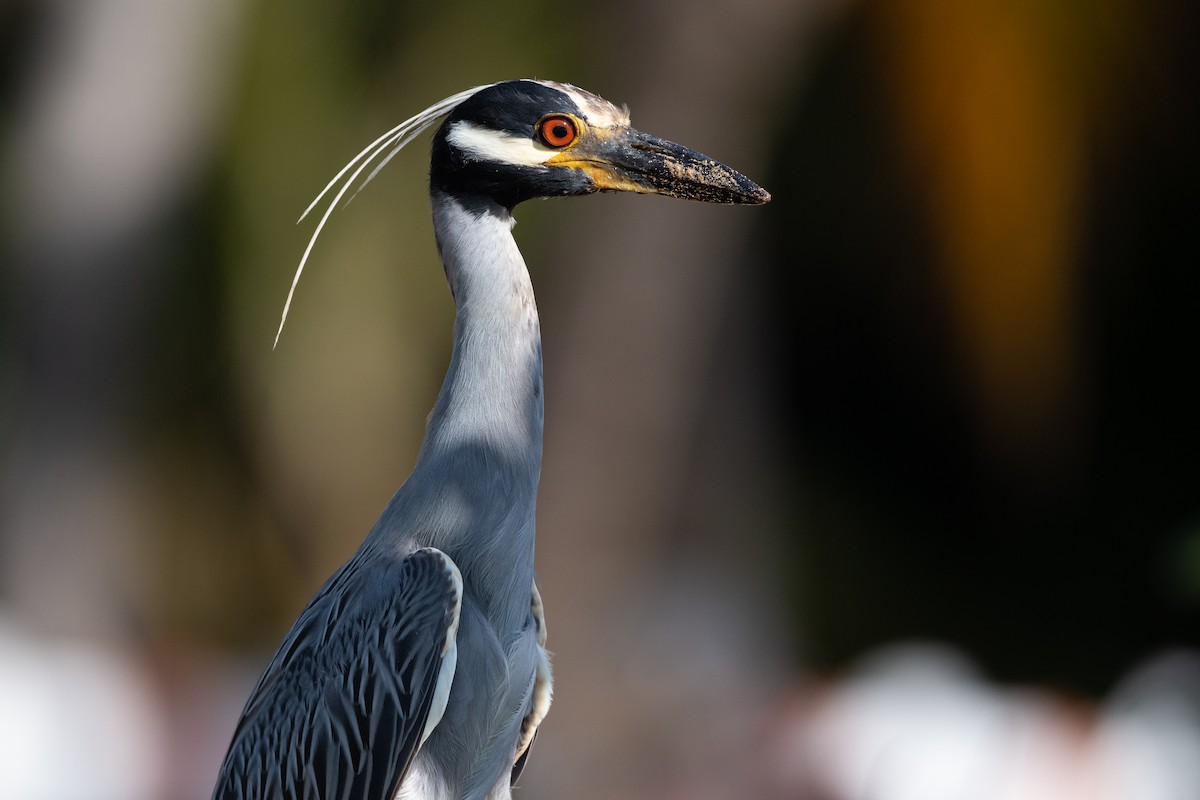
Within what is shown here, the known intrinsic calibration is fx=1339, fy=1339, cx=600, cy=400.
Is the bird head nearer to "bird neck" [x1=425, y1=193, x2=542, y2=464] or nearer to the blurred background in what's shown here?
"bird neck" [x1=425, y1=193, x2=542, y2=464]

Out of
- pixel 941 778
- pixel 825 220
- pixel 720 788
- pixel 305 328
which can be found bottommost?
pixel 720 788

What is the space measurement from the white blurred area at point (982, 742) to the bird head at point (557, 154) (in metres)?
3.93

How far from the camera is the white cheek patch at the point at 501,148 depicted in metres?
2.80

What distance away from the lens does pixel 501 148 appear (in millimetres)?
2805

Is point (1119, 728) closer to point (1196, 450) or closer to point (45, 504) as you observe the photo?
point (1196, 450)

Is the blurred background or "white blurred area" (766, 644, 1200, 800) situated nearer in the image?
"white blurred area" (766, 644, 1200, 800)

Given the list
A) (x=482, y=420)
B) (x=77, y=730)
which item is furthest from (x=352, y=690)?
(x=77, y=730)

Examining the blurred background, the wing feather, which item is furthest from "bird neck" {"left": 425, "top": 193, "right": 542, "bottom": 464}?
the blurred background

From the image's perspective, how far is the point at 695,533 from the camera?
10.2 m

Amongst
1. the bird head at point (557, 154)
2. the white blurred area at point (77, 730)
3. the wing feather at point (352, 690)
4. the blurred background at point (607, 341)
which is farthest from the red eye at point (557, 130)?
the white blurred area at point (77, 730)

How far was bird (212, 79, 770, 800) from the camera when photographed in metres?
2.68

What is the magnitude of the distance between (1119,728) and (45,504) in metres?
5.69

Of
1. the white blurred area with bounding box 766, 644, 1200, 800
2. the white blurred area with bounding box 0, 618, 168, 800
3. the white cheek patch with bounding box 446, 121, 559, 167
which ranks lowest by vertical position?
the white blurred area with bounding box 0, 618, 168, 800

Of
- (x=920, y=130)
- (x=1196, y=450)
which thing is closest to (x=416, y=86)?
(x=920, y=130)
